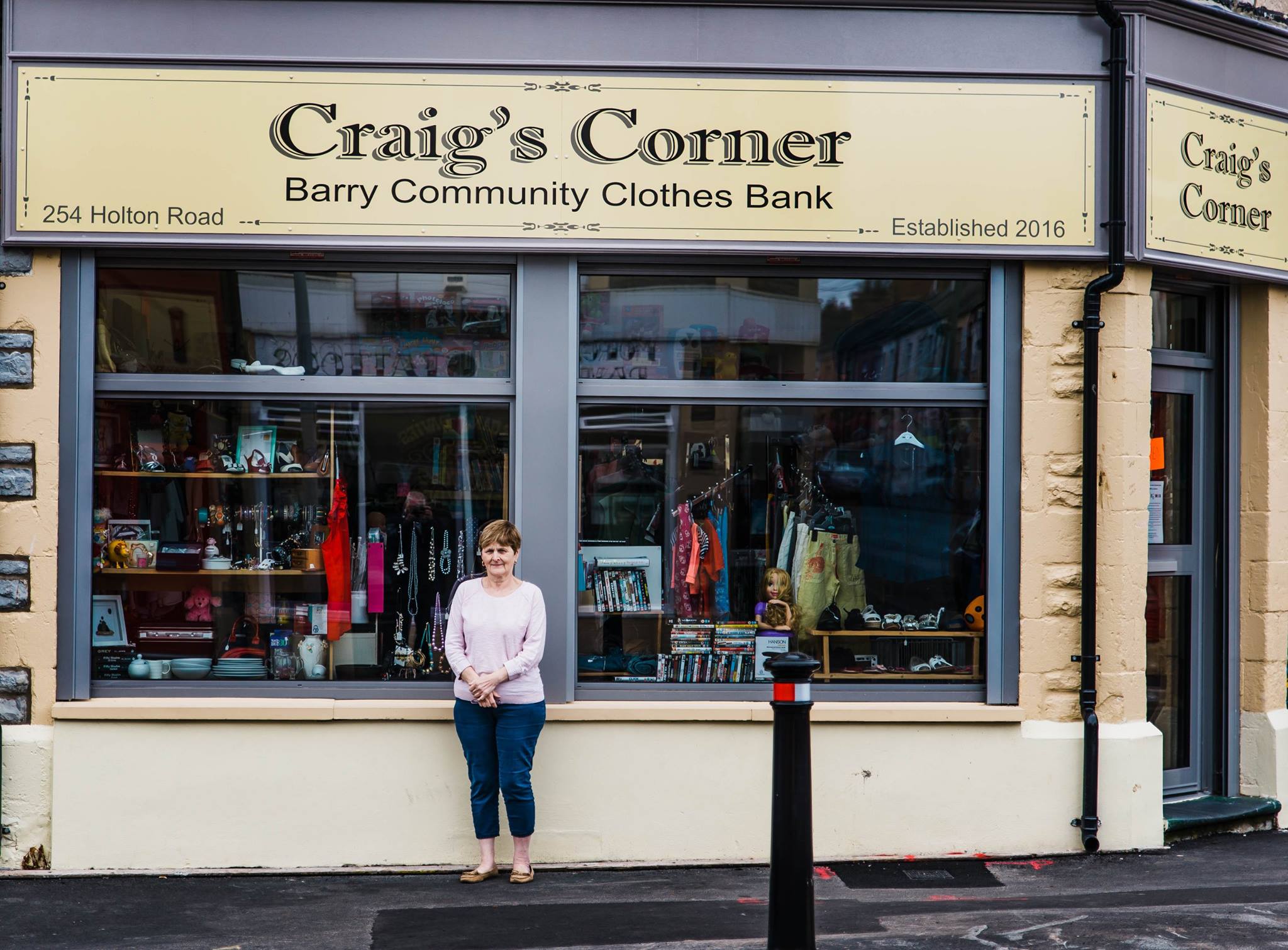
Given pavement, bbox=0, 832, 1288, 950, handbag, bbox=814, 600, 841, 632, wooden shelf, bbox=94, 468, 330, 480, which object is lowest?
pavement, bbox=0, 832, 1288, 950

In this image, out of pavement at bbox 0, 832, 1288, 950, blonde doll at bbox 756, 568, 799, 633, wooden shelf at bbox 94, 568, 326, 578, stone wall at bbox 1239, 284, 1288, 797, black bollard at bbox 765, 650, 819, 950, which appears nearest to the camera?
black bollard at bbox 765, 650, 819, 950

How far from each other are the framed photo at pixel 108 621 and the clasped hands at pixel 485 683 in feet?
6.55

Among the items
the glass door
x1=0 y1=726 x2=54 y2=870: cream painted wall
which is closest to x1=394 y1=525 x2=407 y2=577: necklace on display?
x1=0 y1=726 x2=54 y2=870: cream painted wall

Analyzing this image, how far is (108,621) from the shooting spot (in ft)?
21.8

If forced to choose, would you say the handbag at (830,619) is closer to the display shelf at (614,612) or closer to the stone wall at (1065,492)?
the display shelf at (614,612)

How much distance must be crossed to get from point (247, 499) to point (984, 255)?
408cm

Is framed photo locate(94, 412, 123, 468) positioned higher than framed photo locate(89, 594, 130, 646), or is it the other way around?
framed photo locate(94, 412, 123, 468)

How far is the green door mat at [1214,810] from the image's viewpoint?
Result: 6.87 m

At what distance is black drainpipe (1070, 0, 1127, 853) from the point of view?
650 centimetres

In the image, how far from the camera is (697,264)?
6.71 metres

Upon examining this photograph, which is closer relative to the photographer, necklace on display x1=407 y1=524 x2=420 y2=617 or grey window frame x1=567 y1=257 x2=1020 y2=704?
grey window frame x1=567 y1=257 x2=1020 y2=704

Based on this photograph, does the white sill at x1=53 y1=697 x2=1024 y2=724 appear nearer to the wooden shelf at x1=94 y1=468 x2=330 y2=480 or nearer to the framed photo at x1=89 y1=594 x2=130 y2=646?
the framed photo at x1=89 y1=594 x2=130 y2=646

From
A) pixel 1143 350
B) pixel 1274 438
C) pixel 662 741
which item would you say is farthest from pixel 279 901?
pixel 1274 438

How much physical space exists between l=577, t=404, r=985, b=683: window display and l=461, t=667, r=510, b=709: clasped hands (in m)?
0.85
